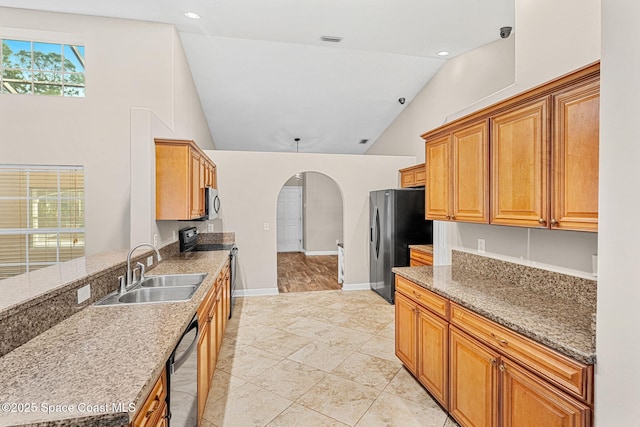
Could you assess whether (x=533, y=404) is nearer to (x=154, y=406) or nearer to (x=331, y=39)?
(x=154, y=406)

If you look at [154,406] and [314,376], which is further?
[314,376]

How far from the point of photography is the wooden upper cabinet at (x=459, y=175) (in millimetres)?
2254

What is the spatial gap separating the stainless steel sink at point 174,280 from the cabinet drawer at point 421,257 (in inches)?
110

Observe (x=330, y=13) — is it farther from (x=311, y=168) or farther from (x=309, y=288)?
(x=309, y=288)

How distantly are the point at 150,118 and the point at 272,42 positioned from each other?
8.37 ft

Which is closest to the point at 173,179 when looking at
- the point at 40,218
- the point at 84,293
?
the point at 84,293

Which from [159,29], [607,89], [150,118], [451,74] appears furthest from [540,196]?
[159,29]

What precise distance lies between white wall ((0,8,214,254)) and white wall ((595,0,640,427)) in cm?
404

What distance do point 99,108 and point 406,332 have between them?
4.46m

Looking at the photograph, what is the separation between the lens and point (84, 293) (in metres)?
1.78

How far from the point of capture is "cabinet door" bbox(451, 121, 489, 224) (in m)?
2.23

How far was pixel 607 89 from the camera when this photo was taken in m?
1.24

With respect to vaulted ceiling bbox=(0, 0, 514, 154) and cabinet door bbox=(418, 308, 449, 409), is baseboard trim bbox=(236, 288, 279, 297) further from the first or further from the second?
vaulted ceiling bbox=(0, 0, 514, 154)

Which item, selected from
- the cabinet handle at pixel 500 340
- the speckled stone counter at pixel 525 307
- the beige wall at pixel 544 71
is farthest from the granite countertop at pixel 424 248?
the cabinet handle at pixel 500 340
